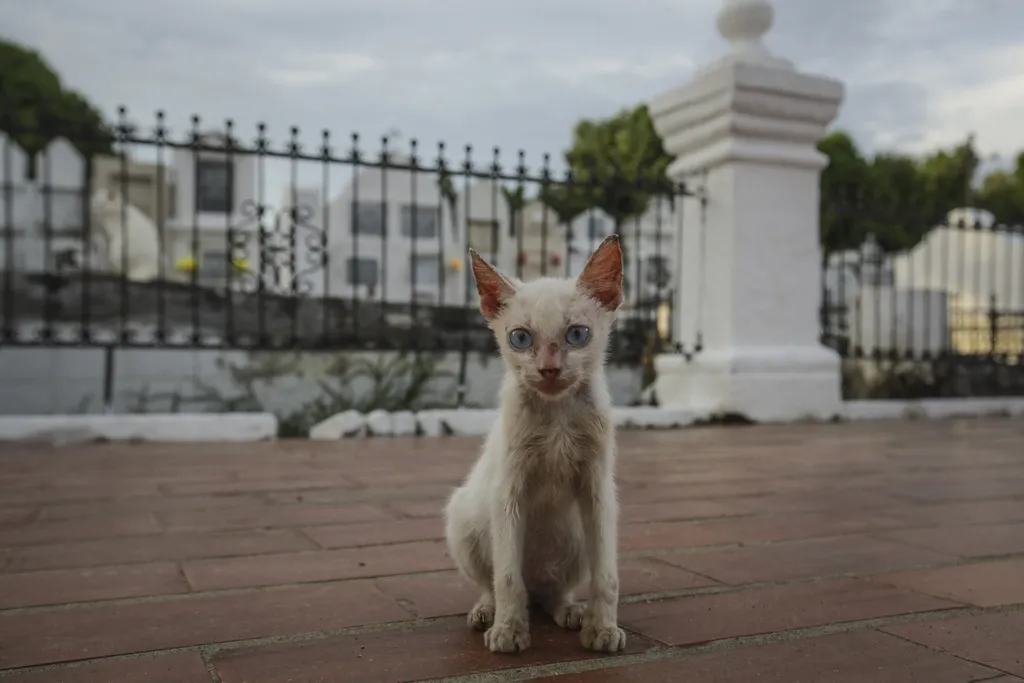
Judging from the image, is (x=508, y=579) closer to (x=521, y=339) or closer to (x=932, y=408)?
(x=521, y=339)

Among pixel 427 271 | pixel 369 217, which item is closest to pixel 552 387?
pixel 427 271

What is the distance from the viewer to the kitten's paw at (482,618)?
181cm

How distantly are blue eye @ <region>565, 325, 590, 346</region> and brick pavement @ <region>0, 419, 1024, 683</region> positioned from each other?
60 cm

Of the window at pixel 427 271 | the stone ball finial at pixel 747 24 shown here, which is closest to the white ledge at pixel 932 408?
the stone ball finial at pixel 747 24

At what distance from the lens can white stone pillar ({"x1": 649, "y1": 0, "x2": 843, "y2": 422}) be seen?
6504 millimetres

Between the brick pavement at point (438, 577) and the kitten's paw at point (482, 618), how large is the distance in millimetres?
33

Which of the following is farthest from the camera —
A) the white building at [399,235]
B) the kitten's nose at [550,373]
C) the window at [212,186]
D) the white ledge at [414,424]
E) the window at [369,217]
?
the window at [369,217]

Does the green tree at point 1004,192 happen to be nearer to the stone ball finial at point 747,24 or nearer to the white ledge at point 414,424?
the stone ball finial at point 747,24

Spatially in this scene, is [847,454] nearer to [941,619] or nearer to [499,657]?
[941,619]

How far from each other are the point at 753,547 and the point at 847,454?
8.63ft

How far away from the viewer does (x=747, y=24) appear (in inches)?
265

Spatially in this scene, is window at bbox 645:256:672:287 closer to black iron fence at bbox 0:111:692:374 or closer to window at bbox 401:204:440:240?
black iron fence at bbox 0:111:692:374

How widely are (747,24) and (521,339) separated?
597 cm

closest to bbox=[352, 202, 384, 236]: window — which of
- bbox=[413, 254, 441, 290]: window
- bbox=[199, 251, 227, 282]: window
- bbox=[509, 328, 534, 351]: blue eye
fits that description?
bbox=[413, 254, 441, 290]: window
